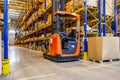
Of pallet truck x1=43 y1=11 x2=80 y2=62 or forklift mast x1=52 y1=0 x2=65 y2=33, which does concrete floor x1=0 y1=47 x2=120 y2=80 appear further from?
forklift mast x1=52 y1=0 x2=65 y2=33

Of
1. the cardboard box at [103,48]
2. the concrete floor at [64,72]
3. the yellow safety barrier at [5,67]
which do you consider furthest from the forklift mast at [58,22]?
the yellow safety barrier at [5,67]

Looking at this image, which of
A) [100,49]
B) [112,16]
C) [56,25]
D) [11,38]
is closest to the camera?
[100,49]

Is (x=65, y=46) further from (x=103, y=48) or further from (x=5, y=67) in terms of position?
(x=5, y=67)

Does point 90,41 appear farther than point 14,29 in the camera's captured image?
No

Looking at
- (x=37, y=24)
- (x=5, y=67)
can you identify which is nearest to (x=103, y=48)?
(x=5, y=67)

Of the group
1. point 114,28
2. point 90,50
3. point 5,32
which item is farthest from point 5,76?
point 114,28

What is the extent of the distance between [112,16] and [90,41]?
10.0 feet

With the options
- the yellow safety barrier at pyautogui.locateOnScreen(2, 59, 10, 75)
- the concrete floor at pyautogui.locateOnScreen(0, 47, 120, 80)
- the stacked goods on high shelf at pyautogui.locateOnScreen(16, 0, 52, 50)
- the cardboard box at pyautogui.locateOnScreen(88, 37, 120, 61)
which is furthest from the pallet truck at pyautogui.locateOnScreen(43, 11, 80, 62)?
the stacked goods on high shelf at pyautogui.locateOnScreen(16, 0, 52, 50)

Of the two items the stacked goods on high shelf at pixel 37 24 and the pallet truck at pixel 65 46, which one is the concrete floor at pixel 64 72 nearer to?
the pallet truck at pixel 65 46

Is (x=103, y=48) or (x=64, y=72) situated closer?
(x=64, y=72)

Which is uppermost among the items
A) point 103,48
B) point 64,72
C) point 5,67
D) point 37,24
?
point 37,24

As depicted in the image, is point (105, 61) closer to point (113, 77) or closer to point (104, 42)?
point (104, 42)

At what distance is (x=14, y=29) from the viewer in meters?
35.7

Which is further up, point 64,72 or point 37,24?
point 37,24
